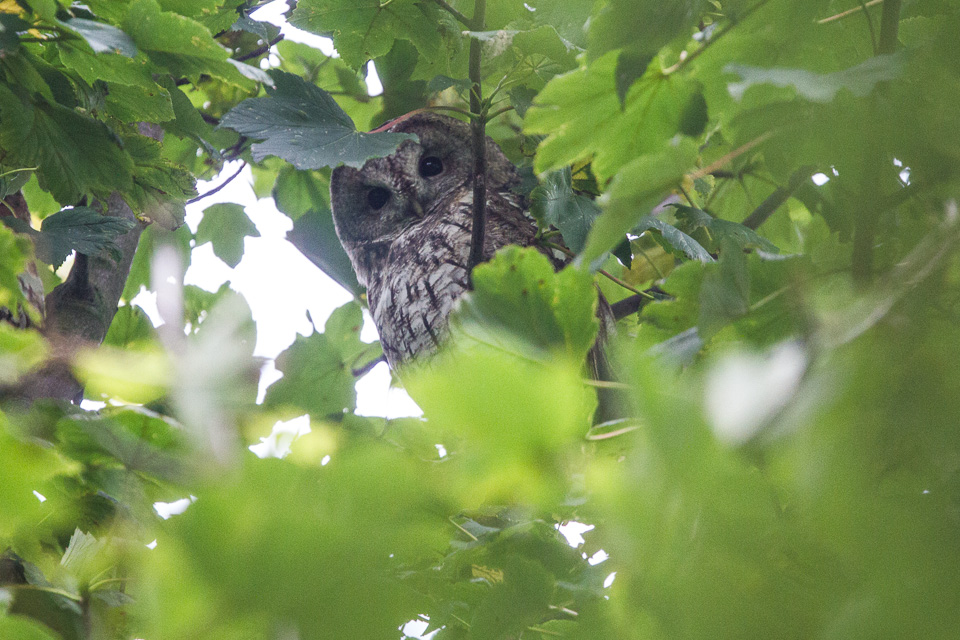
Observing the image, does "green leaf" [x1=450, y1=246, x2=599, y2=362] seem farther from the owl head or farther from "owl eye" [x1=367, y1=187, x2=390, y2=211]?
"owl eye" [x1=367, y1=187, x2=390, y2=211]

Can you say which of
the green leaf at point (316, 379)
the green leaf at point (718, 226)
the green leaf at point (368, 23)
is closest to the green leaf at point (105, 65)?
the green leaf at point (368, 23)

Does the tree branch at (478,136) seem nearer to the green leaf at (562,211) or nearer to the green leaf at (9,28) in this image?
the green leaf at (562,211)

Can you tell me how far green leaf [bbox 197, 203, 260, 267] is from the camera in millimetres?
1890

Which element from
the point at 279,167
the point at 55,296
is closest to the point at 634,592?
the point at 55,296

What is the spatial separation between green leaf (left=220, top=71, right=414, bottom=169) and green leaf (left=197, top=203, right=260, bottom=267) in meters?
0.85

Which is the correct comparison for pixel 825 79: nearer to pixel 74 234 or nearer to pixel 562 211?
pixel 562 211

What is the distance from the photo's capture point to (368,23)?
1153mm

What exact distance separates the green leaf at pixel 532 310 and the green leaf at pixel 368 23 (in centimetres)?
97

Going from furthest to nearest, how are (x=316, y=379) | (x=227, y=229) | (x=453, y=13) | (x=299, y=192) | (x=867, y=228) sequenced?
(x=299, y=192) < (x=227, y=229) < (x=316, y=379) < (x=453, y=13) < (x=867, y=228)

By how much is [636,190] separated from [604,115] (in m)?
0.17

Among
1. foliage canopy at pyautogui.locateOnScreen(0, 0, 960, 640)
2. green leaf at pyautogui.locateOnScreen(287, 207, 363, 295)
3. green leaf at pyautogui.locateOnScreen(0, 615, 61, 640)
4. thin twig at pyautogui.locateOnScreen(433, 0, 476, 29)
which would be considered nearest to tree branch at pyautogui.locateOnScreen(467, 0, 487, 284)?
thin twig at pyautogui.locateOnScreen(433, 0, 476, 29)

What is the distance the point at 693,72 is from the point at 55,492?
556mm

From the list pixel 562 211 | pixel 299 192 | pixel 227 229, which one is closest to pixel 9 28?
pixel 562 211

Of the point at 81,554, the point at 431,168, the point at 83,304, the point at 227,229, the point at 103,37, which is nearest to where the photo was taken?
the point at 81,554
